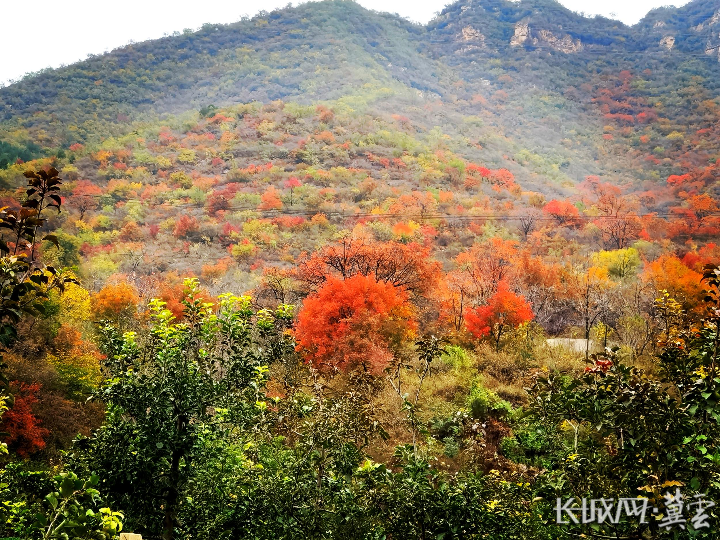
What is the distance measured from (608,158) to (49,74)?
309 ft

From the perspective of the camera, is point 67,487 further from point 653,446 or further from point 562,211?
point 562,211

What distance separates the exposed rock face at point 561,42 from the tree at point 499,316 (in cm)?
11113

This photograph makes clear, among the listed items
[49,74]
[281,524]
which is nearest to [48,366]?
[281,524]

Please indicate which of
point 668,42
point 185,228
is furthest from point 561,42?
point 185,228

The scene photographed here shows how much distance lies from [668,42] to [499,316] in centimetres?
11177

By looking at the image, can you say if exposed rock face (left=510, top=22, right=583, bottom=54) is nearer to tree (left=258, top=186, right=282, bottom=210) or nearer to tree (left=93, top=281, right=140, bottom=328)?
tree (left=258, top=186, right=282, bottom=210)

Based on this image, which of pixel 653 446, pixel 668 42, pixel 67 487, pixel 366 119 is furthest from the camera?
pixel 668 42

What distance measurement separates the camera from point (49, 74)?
285 ft

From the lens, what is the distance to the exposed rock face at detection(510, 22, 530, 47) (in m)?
121

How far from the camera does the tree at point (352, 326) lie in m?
19.2

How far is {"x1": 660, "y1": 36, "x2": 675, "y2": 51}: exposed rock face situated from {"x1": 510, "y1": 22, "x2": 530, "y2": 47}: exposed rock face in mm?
28887

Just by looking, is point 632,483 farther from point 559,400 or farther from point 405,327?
point 405,327

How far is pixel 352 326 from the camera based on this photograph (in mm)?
19844

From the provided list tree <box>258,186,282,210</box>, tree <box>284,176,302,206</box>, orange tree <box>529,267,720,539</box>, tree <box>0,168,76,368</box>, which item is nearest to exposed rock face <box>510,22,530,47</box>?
tree <box>284,176,302,206</box>
